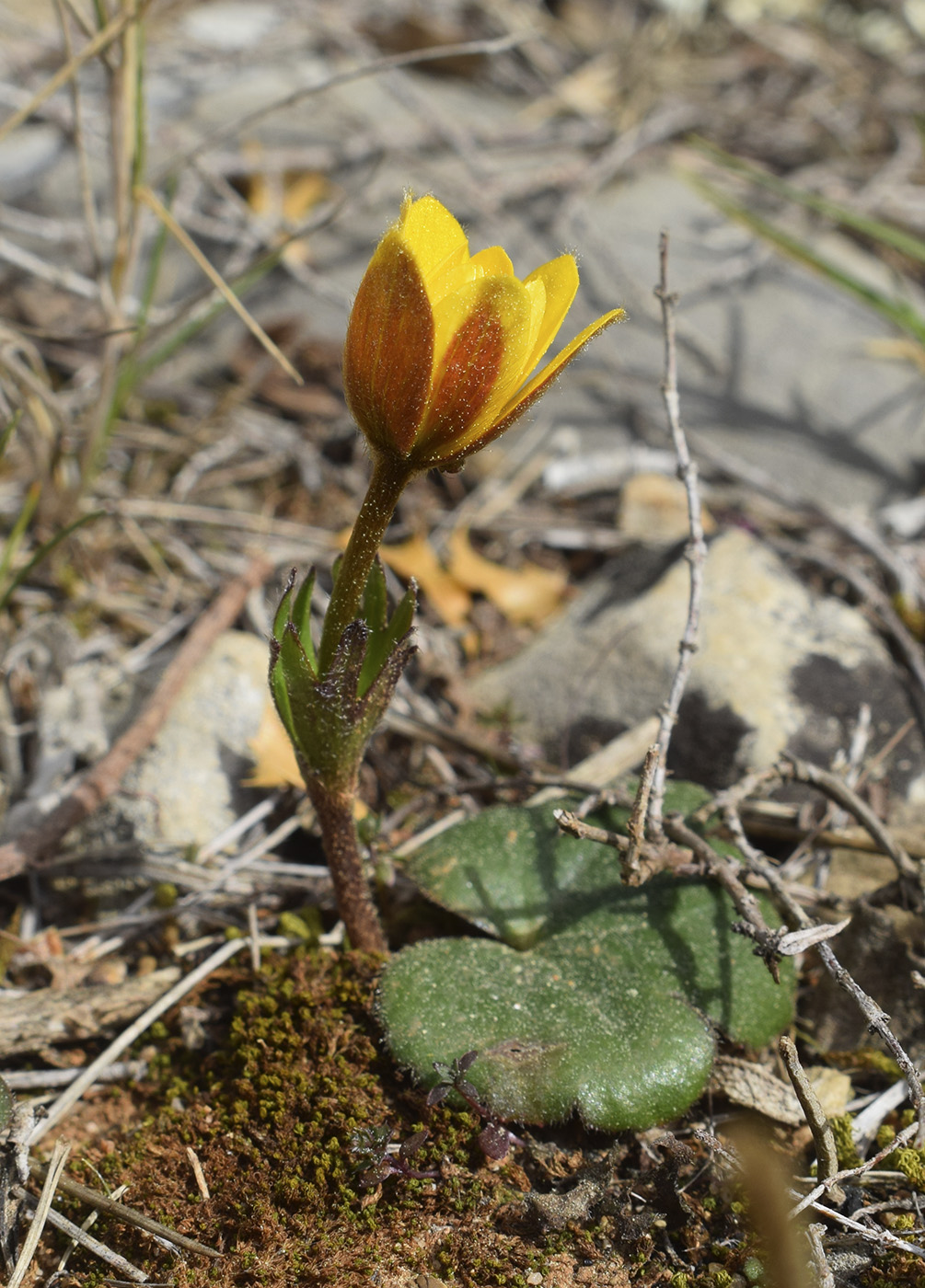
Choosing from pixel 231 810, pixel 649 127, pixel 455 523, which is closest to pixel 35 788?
pixel 231 810

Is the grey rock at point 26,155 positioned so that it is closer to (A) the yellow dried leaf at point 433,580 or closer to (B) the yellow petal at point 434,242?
(A) the yellow dried leaf at point 433,580

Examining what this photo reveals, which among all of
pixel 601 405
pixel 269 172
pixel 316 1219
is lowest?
pixel 316 1219

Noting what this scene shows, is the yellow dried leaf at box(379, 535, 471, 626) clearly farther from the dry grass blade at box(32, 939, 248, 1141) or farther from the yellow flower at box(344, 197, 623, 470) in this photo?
the yellow flower at box(344, 197, 623, 470)

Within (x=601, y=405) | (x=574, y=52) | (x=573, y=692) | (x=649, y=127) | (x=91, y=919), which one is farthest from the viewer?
(x=574, y=52)

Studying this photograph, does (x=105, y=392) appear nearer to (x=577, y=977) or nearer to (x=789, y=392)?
(x=577, y=977)

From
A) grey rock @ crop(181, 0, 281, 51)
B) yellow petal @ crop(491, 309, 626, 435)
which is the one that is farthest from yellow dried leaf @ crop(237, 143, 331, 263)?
yellow petal @ crop(491, 309, 626, 435)

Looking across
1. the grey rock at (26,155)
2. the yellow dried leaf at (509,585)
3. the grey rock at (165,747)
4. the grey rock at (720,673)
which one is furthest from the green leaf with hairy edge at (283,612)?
the grey rock at (26,155)

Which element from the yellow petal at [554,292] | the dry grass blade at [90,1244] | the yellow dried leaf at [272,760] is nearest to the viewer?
the yellow petal at [554,292]

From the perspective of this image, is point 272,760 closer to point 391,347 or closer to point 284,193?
point 391,347
